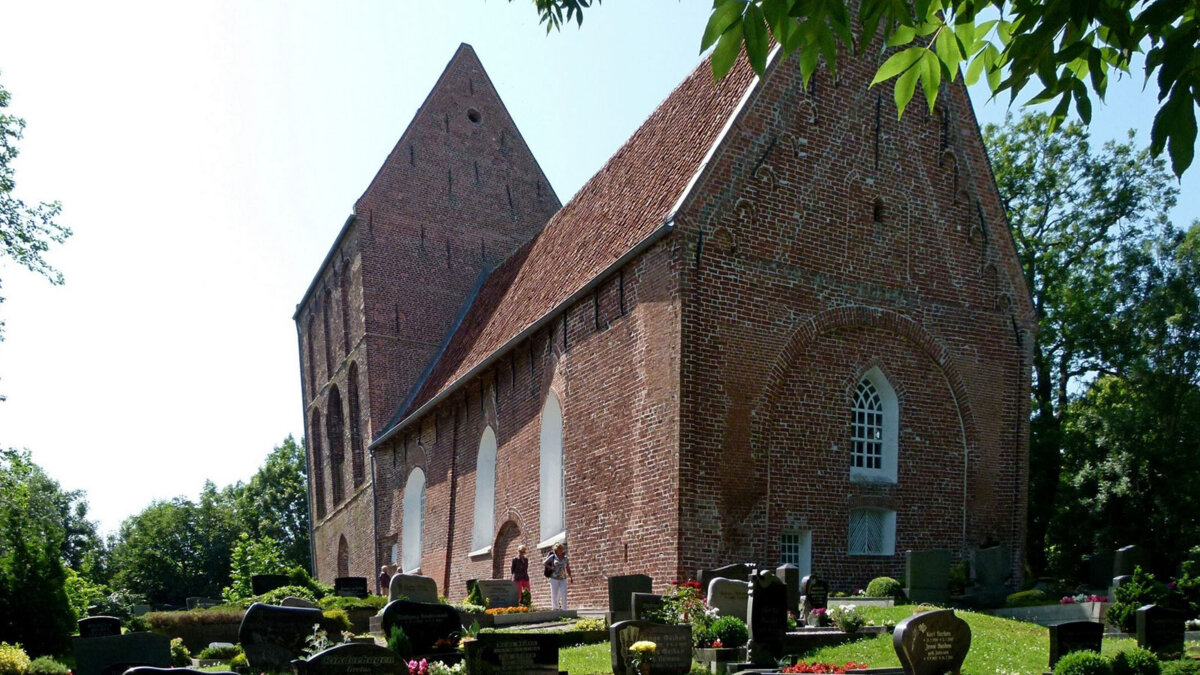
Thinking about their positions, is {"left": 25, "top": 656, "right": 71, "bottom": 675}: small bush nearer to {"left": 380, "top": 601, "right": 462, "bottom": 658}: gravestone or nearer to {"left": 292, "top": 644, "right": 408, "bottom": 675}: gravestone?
{"left": 380, "top": 601, "right": 462, "bottom": 658}: gravestone

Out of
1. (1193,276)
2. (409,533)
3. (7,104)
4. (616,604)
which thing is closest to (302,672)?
(616,604)

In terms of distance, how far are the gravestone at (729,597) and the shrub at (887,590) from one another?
3.07m

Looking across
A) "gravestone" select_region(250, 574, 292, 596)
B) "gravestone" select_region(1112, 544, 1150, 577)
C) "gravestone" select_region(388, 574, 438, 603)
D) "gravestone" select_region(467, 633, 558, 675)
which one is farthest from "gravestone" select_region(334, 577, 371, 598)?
"gravestone" select_region(1112, 544, 1150, 577)

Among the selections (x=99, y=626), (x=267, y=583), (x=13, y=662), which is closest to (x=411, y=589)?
(x=99, y=626)

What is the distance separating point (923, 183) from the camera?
21.5m

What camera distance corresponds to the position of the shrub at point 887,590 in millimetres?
17828

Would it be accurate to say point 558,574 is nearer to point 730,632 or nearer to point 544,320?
point 544,320

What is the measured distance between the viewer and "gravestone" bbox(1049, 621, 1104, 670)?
1316 centimetres

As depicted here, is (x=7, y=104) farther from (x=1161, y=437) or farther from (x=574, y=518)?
(x=1161, y=437)

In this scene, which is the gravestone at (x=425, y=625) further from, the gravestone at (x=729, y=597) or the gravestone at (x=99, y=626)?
the gravestone at (x=99, y=626)

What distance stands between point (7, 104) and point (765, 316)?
17.1m

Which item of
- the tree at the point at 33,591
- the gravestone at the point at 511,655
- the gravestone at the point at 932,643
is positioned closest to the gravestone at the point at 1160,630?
the gravestone at the point at 932,643

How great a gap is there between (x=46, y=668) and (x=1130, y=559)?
54.7 feet

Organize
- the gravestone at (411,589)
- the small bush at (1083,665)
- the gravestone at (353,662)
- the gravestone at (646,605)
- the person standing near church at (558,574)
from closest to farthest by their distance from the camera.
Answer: the gravestone at (353,662)
the small bush at (1083,665)
the gravestone at (646,605)
the person standing near church at (558,574)
the gravestone at (411,589)
